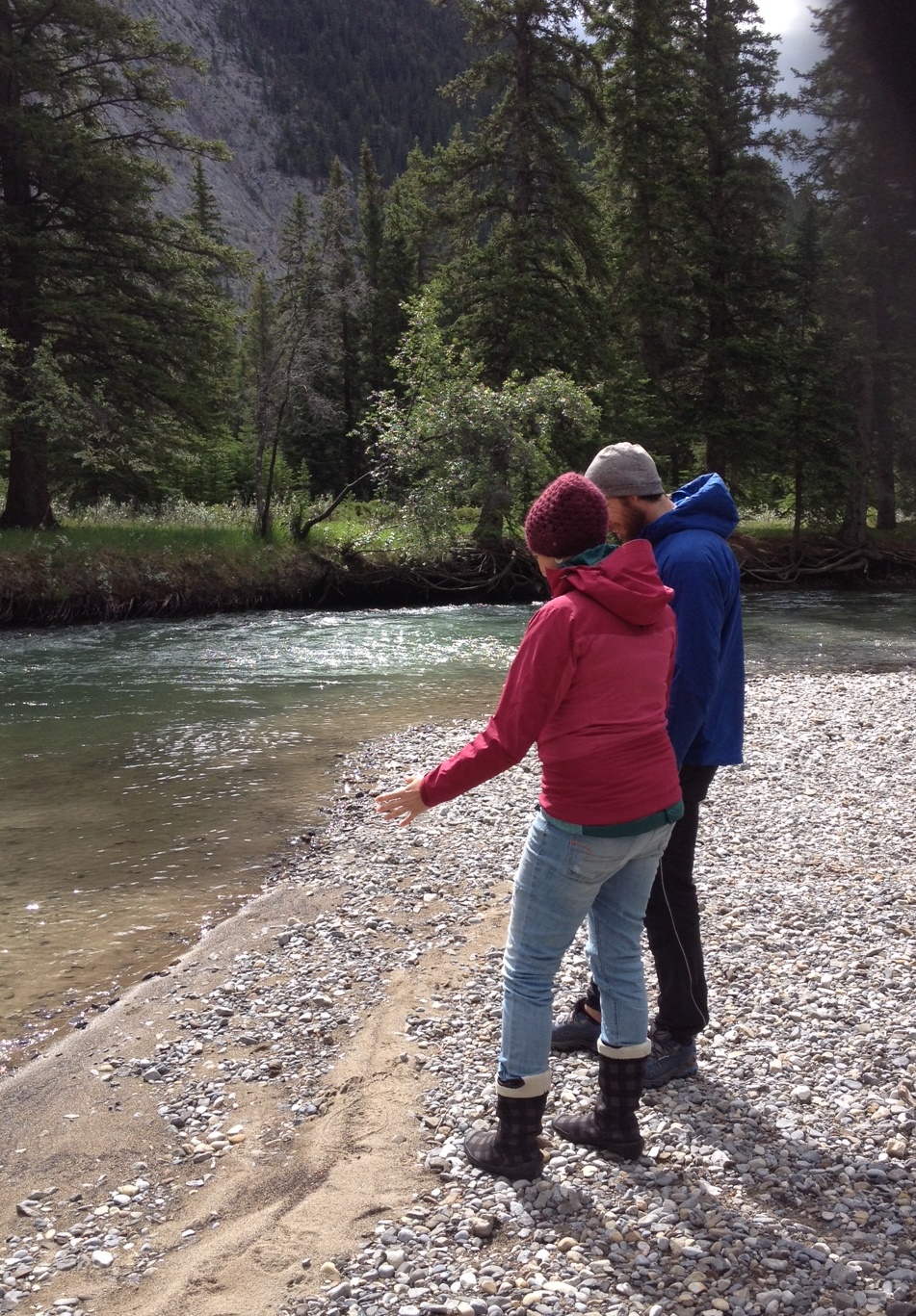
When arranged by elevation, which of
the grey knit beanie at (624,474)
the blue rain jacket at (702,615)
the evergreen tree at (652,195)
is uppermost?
the evergreen tree at (652,195)

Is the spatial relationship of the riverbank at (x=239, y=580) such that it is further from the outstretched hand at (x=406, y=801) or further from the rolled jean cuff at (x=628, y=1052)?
the rolled jean cuff at (x=628, y=1052)

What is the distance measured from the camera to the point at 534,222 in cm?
2623

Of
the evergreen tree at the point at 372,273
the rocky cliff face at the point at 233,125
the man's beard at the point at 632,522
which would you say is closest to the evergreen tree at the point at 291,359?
the evergreen tree at the point at 372,273

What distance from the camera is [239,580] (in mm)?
21906

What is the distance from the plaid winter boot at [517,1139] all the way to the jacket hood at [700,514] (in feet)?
6.47

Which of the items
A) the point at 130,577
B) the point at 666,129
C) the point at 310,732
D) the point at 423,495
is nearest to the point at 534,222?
the point at 666,129

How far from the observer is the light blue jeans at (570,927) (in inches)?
126

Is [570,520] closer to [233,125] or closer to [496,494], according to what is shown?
[496,494]

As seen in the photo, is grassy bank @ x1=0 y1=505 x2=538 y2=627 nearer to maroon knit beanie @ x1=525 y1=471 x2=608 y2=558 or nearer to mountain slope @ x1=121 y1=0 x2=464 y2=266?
maroon knit beanie @ x1=525 y1=471 x2=608 y2=558

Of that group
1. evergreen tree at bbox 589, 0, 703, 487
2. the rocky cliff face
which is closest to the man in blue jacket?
evergreen tree at bbox 589, 0, 703, 487

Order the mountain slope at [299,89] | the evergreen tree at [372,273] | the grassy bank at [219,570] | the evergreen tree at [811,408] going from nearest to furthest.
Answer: the grassy bank at [219,570] < the evergreen tree at [811,408] < the evergreen tree at [372,273] < the mountain slope at [299,89]

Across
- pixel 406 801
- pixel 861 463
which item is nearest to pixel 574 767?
pixel 406 801

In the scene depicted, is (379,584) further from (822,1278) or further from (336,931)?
(822,1278)

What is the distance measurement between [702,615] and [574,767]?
0.85m
